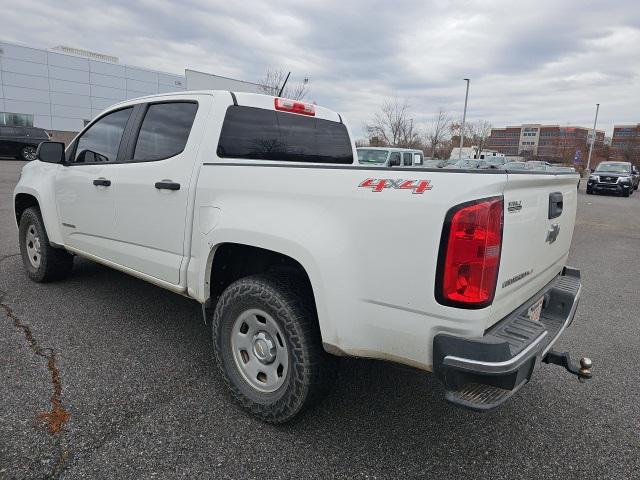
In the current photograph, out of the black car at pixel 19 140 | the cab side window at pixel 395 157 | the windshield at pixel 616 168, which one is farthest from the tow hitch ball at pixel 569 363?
the windshield at pixel 616 168

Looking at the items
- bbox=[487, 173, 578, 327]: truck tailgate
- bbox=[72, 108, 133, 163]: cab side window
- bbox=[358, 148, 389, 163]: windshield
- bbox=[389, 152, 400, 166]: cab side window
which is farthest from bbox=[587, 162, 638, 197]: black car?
bbox=[72, 108, 133, 163]: cab side window

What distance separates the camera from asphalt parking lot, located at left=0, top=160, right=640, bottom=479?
7.32 feet

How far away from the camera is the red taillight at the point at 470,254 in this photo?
1808mm

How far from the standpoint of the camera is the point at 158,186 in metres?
3.00

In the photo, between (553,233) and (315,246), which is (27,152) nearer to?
(315,246)

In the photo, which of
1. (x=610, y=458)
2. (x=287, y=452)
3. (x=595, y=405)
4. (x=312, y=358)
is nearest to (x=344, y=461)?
(x=287, y=452)

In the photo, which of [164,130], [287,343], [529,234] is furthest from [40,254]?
[529,234]

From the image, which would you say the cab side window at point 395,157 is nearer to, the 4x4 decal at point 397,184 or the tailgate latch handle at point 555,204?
the tailgate latch handle at point 555,204

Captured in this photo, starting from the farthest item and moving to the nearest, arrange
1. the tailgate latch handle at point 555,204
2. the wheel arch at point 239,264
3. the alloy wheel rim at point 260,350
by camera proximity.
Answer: the wheel arch at point 239,264 → the alloy wheel rim at point 260,350 → the tailgate latch handle at point 555,204

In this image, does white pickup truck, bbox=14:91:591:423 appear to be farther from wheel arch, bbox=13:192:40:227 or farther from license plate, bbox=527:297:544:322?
wheel arch, bbox=13:192:40:227

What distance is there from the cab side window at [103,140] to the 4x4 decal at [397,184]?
2.48m

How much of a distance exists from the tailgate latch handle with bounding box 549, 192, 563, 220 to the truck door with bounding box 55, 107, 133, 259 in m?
3.05

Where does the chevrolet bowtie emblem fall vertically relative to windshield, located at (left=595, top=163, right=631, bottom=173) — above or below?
below

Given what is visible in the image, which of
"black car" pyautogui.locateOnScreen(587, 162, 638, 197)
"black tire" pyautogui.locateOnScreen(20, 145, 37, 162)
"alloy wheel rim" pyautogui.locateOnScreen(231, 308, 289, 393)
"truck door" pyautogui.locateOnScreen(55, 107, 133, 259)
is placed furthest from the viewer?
"black car" pyautogui.locateOnScreen(587, 162, 638, 197)
